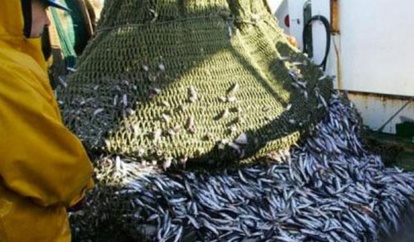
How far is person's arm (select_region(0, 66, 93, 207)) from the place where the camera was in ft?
5.74

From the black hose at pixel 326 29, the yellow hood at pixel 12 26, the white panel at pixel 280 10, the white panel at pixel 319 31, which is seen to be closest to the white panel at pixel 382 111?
the black hose at pixel 326 29

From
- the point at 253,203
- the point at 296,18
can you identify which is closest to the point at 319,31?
the point at 296,18

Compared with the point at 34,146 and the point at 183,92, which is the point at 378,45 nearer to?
the point at 183,92

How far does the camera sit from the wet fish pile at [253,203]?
11.9 feet

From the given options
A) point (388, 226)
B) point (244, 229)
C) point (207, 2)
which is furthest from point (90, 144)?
point (388, 226)

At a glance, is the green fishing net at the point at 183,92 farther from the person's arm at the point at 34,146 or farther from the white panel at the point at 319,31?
the person's arm at the point at 34,146

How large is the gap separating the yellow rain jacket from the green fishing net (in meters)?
1.99

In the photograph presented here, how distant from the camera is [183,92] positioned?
4.21m

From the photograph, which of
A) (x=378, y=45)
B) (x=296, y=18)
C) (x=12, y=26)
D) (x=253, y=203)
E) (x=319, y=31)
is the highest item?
(x=12, y=26)

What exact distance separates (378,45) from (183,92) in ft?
6.10

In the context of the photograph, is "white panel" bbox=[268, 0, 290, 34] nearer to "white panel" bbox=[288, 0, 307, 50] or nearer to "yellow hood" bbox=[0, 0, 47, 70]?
"white panel" bbox=[288, 0, 307, 50]

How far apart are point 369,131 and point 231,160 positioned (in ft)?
5.51

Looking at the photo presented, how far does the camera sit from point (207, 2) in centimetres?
470

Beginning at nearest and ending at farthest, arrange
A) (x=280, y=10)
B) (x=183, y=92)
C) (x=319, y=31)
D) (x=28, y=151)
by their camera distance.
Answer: (x=28, y=151) < (x=183, y=92) < (x=319, y=31) < (x=280, y=10)
